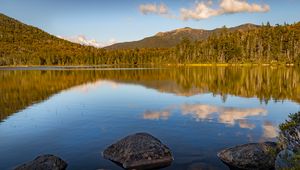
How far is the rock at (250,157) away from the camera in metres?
18.2

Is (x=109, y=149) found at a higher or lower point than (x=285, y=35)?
lower

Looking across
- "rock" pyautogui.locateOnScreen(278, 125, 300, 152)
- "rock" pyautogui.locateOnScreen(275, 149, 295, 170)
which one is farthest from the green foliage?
"rock" pyautogui.locateOnScreen(275, 149, 295, 170)

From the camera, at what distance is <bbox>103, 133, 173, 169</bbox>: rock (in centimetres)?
1900

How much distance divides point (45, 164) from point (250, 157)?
11571 millimetres

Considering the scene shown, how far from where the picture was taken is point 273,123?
102 feet

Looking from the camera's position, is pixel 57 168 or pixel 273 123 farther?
pixel 273 123

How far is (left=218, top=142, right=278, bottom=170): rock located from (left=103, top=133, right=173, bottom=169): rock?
361cm

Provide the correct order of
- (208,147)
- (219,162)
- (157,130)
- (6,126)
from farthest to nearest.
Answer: (6,126) → (157,130) → (208,147) → (219,162)

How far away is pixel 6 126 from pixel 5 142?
6086 mm

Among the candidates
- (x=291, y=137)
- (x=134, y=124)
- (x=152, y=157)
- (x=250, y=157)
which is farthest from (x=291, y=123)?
(x=134, y=124)

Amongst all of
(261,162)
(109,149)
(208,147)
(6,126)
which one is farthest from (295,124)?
(6,126)

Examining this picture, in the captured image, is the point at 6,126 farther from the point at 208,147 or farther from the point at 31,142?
the point at 208,147

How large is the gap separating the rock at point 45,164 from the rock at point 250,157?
970 cm

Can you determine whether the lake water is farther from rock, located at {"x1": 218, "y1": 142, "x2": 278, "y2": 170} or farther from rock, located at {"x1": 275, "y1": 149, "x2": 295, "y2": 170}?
rock, located at {"x1": 275, "y1": 149, "x2": 295, "y2": 170}
